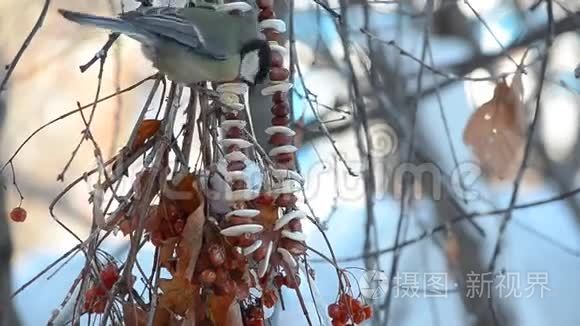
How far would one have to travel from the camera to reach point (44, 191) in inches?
32.9

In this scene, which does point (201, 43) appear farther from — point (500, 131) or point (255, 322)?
point (500, 131)

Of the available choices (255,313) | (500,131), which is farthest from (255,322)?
(500,131)

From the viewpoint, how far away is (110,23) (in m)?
0.41

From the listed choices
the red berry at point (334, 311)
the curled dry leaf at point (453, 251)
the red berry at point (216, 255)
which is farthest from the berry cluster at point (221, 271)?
the curled dry leaf at point (453, 251)

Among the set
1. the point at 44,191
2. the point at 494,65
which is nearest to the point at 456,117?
the point at 494,65

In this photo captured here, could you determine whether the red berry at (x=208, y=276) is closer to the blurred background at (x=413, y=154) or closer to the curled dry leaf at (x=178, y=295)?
the curled dry leaf at (x=178, y=295)

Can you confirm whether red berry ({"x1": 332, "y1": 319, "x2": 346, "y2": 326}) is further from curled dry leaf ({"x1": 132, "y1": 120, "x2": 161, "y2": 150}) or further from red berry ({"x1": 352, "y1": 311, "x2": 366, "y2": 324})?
curled dry leaf ({"x1": 132, "y1": 120, "x2": 161, "y2": 150})

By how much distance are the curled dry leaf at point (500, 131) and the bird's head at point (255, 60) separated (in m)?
0.40

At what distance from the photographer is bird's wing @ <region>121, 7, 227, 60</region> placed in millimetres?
445

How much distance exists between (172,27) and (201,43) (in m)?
0.03

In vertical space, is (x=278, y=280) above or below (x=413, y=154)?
below

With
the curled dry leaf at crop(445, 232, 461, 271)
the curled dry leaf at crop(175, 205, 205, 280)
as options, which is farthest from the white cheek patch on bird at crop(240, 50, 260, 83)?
the curled dry leaf at crop(445, 232, 461, 271)

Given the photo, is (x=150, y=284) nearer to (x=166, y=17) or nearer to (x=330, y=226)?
(x=166, y=17)

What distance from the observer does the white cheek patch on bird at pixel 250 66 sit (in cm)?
50
